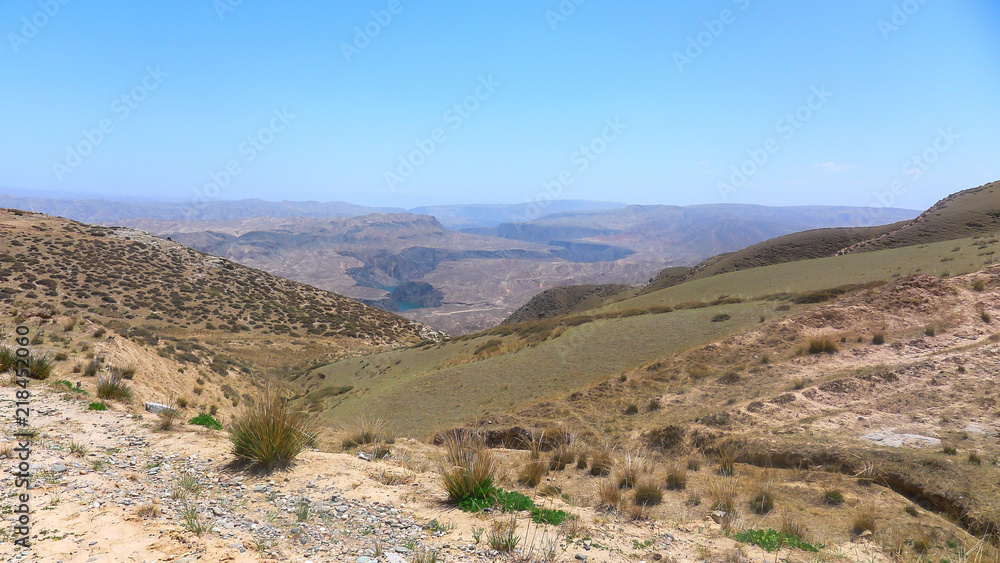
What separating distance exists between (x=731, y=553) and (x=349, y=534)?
12.2 ft

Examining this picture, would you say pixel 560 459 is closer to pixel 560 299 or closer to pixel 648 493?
pixel 648 493

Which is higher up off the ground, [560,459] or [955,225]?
[955,225]

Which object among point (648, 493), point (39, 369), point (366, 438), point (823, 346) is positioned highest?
point (823, 346)

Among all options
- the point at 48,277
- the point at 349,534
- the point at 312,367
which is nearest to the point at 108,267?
the point at 48,277

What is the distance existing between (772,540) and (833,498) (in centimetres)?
196

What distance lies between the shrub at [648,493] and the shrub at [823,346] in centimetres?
756

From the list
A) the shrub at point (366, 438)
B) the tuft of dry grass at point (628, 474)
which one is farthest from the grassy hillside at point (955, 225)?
the shrub at point (366, 438)

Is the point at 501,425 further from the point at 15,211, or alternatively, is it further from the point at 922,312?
the point at 15,211

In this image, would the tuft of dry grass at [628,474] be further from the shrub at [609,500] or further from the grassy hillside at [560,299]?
the grassy hillside at [560,299]

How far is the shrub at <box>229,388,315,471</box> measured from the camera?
18.1 feet

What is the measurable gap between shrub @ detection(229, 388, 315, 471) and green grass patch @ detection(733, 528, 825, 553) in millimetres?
5480

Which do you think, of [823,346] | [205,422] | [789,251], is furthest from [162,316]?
[789,251]

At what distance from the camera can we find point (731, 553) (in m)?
4.20

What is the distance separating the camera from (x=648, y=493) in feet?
19.1
